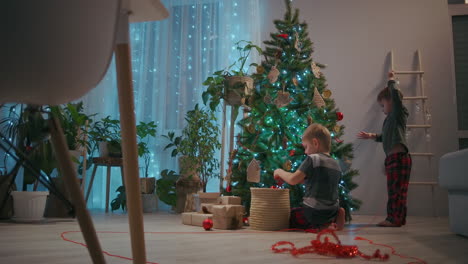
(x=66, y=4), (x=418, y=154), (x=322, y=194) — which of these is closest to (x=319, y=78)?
(x=322, y=194)

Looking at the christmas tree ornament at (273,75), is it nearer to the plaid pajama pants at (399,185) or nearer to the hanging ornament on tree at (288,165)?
the hanging ornament on tree at (288,165)

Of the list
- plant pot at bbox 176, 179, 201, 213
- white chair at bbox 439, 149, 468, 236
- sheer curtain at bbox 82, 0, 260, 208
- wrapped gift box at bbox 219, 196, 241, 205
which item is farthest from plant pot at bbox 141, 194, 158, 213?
white chair at bbox 439, 149, 468, 236

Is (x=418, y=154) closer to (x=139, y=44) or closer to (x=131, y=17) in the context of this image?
(x=139, y=44)

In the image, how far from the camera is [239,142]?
9.64 feet

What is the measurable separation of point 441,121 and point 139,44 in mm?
3578

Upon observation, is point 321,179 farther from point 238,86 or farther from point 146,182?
point 146,182

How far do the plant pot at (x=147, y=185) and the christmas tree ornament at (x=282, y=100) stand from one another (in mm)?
1968

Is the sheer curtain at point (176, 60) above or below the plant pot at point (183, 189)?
above

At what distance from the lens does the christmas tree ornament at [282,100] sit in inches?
111

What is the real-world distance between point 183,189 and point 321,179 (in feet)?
6.38

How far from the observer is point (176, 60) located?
482 centimetres

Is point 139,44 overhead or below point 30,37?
overhead

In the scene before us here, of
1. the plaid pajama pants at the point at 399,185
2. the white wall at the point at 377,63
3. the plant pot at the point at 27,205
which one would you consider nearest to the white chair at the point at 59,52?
the plant pot at the point at 27,205

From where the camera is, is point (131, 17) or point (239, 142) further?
point (239, 142)
